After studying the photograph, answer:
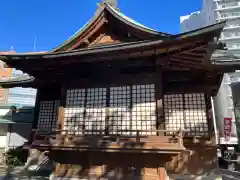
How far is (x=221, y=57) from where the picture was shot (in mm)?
10125

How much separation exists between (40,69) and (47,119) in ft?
18.2

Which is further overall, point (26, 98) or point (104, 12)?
point (26, 98)

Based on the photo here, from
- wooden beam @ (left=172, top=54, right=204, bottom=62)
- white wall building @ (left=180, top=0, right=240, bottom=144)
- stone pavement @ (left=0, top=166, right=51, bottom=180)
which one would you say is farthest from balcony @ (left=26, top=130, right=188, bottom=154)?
white wall building @ (left=180, top=0, right=240, bottom=144)

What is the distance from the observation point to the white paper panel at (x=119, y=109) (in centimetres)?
980

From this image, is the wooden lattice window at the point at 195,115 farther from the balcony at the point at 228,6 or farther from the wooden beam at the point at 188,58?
the balcony at the point at 228,6

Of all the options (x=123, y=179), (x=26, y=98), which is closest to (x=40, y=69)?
(x=123, y=179)

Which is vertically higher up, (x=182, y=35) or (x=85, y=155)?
(x=182, y=35)

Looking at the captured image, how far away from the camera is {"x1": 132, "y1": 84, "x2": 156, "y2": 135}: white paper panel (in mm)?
9508

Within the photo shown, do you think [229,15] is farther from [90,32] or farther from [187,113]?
[90,32]

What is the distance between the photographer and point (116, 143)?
8.64m

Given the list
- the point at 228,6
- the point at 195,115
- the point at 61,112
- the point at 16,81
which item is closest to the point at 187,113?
the point at 195,115

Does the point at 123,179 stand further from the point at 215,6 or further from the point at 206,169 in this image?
the point at 215,6

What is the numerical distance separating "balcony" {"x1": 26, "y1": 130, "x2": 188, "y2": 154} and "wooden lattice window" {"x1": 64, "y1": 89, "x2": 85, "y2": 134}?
0.58 m

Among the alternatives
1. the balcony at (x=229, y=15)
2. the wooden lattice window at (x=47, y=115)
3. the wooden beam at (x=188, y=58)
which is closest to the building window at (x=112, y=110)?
the wooden beam at (x=188, y=58)
